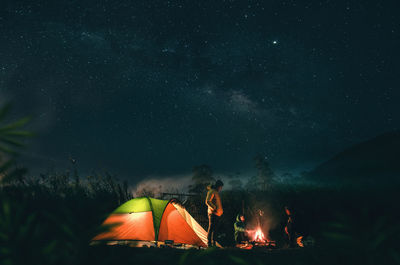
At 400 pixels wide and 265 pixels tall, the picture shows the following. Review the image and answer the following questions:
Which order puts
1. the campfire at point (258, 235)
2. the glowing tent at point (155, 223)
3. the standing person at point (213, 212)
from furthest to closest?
the campfire at point (258, 235)
the standing person at point (213, 212)
the glowing tent at point (155, 223)

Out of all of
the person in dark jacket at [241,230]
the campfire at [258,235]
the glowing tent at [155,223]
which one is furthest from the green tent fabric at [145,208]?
the campfire at [258,235]

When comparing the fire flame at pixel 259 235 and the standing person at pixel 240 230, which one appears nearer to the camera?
the standing person at pixel 240 230

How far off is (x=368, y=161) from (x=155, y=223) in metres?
112

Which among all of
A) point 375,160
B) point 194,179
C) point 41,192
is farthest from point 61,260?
point 375,160

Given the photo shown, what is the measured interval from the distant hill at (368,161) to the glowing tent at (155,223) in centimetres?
7062

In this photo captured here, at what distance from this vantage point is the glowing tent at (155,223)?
6945mm

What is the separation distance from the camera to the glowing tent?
22.8 ft

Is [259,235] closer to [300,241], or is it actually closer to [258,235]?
[258,235]

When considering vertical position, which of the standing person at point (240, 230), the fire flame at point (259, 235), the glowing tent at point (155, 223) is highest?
the glowing tent at point (155, 223)

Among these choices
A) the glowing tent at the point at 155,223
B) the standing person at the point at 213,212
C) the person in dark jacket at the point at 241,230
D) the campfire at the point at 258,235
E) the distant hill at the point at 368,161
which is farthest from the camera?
the distant hill at the point at 368,161

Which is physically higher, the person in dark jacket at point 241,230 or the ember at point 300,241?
the person in dark jacket at point 241,230

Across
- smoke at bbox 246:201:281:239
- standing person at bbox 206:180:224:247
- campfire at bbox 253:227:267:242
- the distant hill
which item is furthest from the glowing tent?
the distant hill

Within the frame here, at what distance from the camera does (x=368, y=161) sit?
306ft

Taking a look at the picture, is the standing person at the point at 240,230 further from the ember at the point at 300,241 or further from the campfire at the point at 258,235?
the ember at the point at 300,241
